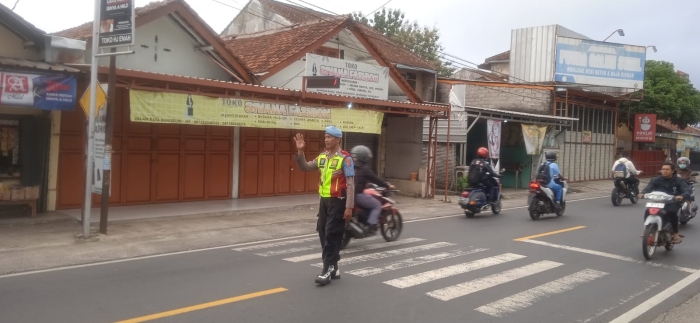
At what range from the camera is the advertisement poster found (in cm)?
2278

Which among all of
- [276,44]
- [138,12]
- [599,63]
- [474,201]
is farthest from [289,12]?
[474,201]

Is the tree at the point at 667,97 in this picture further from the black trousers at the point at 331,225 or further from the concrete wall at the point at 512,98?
the black trousers at the point at 331,225

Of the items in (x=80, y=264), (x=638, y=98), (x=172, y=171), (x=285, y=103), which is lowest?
(x=80, y=264)

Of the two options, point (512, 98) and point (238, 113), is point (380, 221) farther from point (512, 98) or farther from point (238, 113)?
point (512, 98)

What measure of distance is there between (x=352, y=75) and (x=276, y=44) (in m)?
3.04

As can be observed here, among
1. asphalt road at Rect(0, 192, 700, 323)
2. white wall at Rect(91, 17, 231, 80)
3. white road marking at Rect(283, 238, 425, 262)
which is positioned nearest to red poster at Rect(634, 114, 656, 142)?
asphalt road at Rect(0, 192, 700, 323)

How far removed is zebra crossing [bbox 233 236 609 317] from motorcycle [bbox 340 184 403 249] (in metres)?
0.18

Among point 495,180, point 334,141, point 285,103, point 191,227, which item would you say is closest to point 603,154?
point 495,180

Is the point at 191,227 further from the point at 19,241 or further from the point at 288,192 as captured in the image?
the point at 288,192

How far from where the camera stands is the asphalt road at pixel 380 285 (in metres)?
6.09

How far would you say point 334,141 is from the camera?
711 cm

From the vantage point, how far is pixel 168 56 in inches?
587

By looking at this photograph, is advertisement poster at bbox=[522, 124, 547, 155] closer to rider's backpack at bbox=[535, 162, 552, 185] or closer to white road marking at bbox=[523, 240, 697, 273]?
rider's backpack at bbox=[535, 162, 552, 185]

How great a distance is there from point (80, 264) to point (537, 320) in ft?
20.4
